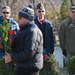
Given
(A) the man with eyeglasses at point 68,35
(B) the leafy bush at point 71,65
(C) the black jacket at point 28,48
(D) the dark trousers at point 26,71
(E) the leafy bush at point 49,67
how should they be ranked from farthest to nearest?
(E) the leafy bush at point 49,67 → (A) the man with eyeglasses at point 68,35 → (B) the leafy bush at point 71,65 → (D) the dark trousers at point 26,71 → (C) the black jacket at point 28,48

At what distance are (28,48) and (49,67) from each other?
2750 millimetres

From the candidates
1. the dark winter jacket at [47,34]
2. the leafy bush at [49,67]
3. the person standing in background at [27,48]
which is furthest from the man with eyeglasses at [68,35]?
the person standing in background at [27,48]

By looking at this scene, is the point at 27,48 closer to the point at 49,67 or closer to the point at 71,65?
the point at 71,65

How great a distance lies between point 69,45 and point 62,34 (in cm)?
29

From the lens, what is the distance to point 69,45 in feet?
22.9

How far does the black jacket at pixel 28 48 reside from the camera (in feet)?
14.6

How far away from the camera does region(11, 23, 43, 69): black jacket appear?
176 inches

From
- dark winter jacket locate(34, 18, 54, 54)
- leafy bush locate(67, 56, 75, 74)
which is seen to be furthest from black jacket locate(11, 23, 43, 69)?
dark winter jacket locate(34, 18, 54, 54)

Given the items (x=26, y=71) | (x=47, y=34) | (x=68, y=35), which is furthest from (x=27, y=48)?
(x=68, y=35)

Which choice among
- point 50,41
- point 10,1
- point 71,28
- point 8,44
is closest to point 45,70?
point 50,41

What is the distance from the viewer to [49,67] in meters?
7.12

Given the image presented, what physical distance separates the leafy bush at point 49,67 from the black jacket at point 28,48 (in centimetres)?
238

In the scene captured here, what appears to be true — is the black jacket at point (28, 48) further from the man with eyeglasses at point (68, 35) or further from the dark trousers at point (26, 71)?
the man with eyeglasses at point (68, 35)

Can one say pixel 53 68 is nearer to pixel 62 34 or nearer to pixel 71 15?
pixel 62 34
